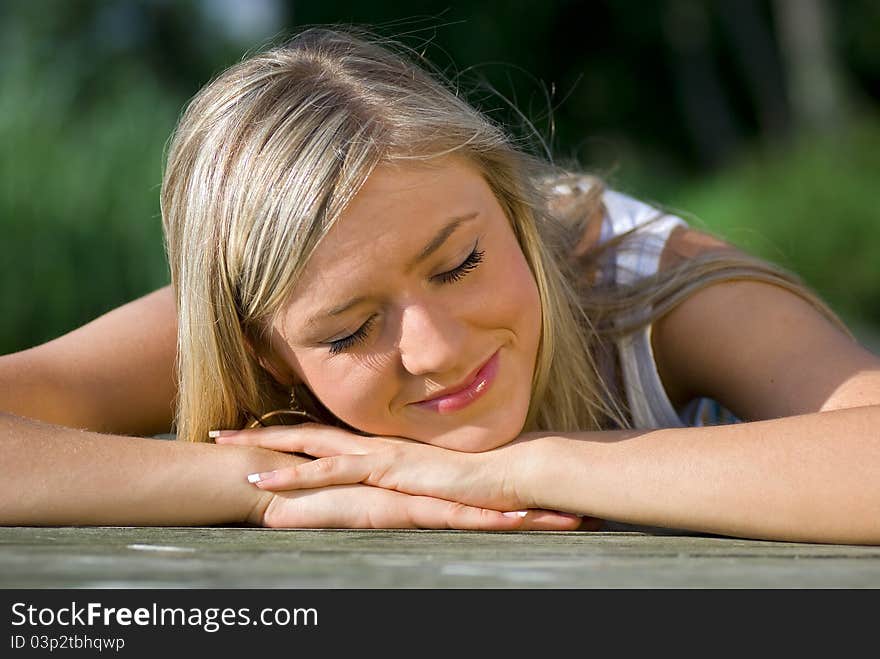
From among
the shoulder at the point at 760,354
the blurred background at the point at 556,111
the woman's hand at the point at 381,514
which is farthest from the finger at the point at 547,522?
the blurred background at the point at 556,111

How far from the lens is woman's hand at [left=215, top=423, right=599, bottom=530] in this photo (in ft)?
7.72

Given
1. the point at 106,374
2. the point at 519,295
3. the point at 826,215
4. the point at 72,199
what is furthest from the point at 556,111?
the point at 519,295

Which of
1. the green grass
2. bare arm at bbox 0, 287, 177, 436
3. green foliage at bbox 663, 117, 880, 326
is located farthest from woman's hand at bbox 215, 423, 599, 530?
green foliage at bbox 663, 117, 880, 326

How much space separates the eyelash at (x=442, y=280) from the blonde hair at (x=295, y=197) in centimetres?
15

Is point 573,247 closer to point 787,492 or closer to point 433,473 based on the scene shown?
point 433,473

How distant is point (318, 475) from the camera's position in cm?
245

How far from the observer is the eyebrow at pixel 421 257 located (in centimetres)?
237

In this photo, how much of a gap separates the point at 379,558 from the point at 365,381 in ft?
2.17

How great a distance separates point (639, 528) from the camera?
246 centimetres

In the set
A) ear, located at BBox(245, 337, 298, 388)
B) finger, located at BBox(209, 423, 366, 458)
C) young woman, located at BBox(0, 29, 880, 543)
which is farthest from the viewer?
ear, located at BBox(245, 337, 298, 388)

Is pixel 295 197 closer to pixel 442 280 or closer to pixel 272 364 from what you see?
pixel 442 280

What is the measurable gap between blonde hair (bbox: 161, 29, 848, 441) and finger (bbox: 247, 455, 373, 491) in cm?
32

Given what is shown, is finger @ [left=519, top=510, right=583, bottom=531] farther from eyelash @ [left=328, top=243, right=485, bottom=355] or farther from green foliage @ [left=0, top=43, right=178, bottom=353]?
green foliage @ [left=0, top=43, right=178, bottom=353]

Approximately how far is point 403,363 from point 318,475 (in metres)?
0.29
